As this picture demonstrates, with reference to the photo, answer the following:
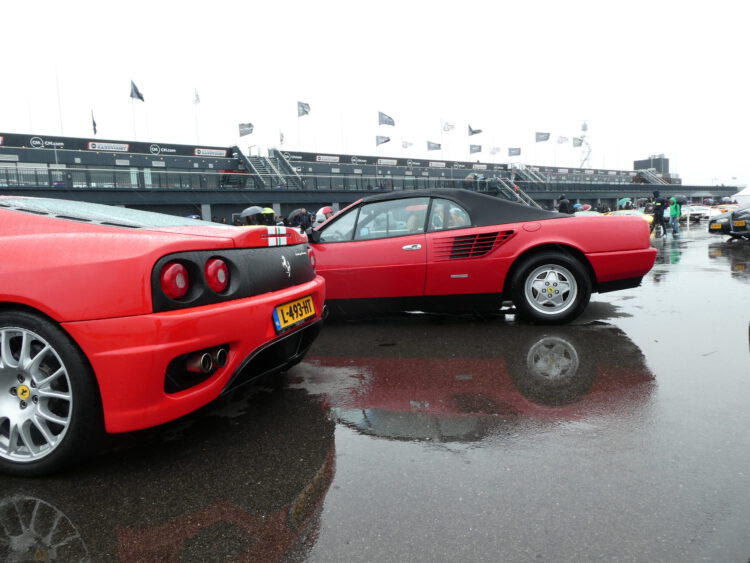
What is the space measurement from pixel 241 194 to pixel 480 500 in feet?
97.5

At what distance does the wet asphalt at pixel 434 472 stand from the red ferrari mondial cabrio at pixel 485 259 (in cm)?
104

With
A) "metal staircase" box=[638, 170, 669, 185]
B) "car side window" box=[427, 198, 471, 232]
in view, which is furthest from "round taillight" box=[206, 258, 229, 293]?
"metal staircase" box=[638, 170, 669, 185]

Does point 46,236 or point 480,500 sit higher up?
point 46,236

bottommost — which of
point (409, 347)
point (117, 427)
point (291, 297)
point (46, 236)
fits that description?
point (409, 347)

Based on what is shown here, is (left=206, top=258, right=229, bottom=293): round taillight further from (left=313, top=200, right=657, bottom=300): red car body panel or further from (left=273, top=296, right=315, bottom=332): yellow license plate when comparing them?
(left=313, top=200, right=657, bottom=300): red car body panel

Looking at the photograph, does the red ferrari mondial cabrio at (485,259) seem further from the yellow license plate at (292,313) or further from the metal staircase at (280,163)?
the metal staircase at (280,163)

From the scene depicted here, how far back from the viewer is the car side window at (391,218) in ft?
16.5

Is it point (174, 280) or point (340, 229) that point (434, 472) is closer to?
point (174, 280)

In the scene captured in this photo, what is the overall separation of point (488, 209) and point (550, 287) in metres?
0.95

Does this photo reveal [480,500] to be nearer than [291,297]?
Yes

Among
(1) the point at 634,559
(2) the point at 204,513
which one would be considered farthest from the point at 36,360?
(1) the point at 634,559

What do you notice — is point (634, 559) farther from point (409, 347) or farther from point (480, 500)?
point (409, 347)

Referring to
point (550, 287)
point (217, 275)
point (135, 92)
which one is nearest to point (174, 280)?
point (217, 275)

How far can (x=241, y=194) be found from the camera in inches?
1176
